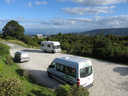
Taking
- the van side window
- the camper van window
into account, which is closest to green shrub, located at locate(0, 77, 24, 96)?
the camper van window

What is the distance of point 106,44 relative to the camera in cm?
1638

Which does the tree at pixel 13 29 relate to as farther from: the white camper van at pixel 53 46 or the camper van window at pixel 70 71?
the camper van window at pixel 70 71

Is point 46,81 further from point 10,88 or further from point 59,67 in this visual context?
point 10,88

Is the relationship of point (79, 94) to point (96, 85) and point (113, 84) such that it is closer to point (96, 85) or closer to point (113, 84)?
point (96, 85)

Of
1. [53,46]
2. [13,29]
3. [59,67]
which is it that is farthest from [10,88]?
[13,29]

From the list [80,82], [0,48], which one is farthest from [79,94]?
[0,48]

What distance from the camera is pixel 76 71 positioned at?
639cm

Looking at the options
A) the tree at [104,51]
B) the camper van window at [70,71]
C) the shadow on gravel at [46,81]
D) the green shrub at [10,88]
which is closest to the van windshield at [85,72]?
the camper van window at [70,71]

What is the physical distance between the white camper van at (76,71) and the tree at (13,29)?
44476 mm

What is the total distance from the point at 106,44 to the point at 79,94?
1379cm

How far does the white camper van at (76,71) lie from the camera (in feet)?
20.9

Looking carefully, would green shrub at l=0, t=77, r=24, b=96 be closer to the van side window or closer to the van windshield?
the van side window

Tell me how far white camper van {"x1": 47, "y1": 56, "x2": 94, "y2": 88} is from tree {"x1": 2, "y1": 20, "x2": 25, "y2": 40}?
146ft

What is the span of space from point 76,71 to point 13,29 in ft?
153
